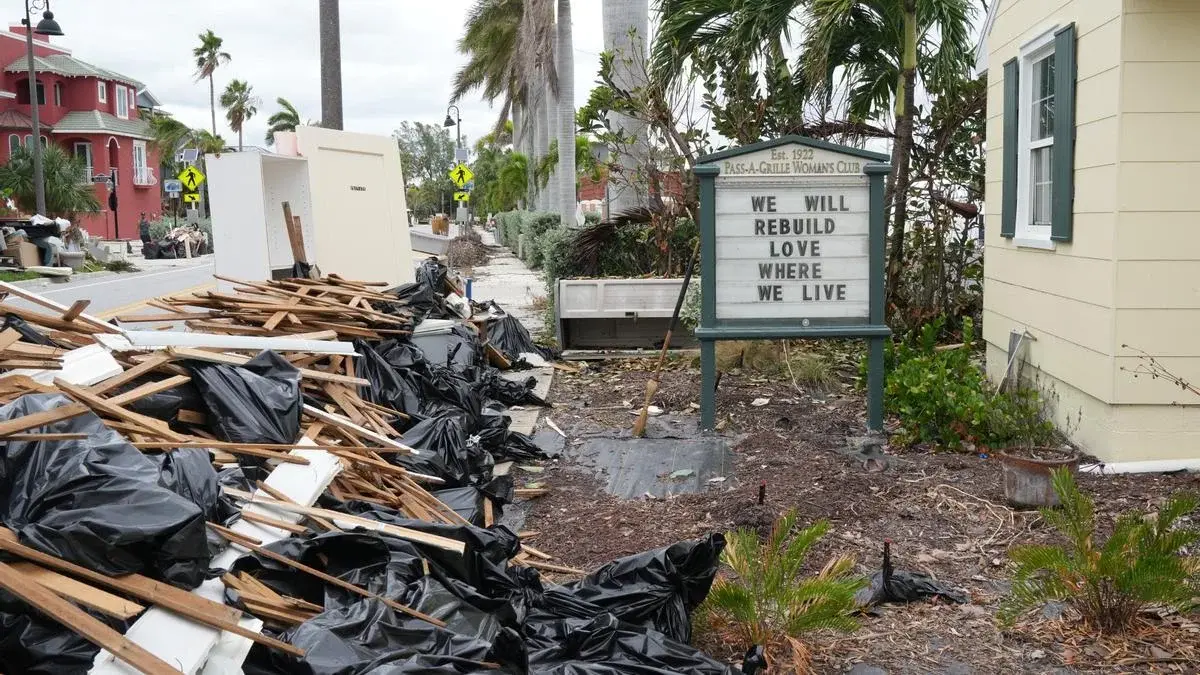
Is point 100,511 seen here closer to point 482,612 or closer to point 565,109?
point 482,612

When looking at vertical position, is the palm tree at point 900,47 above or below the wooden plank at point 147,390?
above

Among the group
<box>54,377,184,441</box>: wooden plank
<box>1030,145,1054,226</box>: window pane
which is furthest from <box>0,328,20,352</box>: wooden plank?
<box>1030,145,1054,226</box>: window pane

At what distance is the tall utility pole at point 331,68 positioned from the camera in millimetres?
14594

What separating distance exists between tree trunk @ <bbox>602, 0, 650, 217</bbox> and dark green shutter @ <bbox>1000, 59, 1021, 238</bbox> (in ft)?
20.8

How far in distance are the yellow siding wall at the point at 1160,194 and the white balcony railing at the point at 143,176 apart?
6277 cm

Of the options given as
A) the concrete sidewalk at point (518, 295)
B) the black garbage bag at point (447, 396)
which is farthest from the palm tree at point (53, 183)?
the black garbage bag at point (447, 396)

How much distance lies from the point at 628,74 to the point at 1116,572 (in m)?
12.4

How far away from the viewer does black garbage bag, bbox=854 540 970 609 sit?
Answer: 16.0 feet

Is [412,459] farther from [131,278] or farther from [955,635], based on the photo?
[131,278]

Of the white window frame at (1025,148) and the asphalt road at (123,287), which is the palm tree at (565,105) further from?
the white window frame at (1025,148)

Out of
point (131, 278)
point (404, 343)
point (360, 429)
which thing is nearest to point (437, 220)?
point (131, 278)

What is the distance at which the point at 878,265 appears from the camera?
8547 millimetres

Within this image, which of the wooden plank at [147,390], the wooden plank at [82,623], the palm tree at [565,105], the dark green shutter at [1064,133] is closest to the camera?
the wooden plank at [82,623]

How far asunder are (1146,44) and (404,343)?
5.76 m
